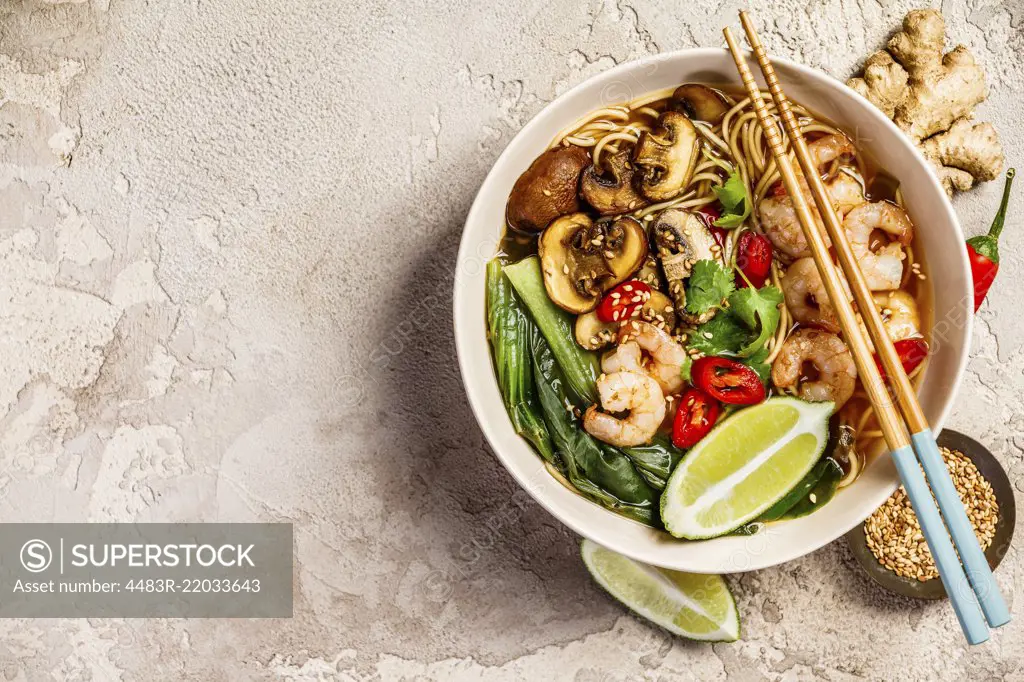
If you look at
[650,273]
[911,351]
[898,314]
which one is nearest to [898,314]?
[898,314]

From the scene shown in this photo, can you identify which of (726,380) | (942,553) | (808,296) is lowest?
(942,553)

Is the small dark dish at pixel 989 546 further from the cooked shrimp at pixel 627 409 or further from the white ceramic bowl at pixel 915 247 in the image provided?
the cooked shrimp at pixel 627 409

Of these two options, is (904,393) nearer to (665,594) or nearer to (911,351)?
(911,351)

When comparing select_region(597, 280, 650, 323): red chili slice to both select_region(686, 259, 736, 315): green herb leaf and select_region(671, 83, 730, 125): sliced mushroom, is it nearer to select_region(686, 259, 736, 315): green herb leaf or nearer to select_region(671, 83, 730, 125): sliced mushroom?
select_region(686, 259, 736, 315): green herb leaf

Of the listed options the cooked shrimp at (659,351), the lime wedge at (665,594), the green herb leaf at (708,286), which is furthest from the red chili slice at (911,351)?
the lime wedge at (665,594)

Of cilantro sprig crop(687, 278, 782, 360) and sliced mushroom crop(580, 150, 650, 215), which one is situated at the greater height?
sliced mushroom crop(580, 150, 650, 215)

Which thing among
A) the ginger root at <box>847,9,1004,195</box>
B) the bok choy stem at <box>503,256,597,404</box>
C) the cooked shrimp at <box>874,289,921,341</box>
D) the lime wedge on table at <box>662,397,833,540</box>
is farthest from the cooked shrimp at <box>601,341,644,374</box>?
the ginger root at <box>847,9,1004,195</box>

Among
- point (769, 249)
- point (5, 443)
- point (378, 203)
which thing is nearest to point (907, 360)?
point (769, 249)

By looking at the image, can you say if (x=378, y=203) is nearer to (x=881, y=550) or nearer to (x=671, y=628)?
(x=671, y=628)
